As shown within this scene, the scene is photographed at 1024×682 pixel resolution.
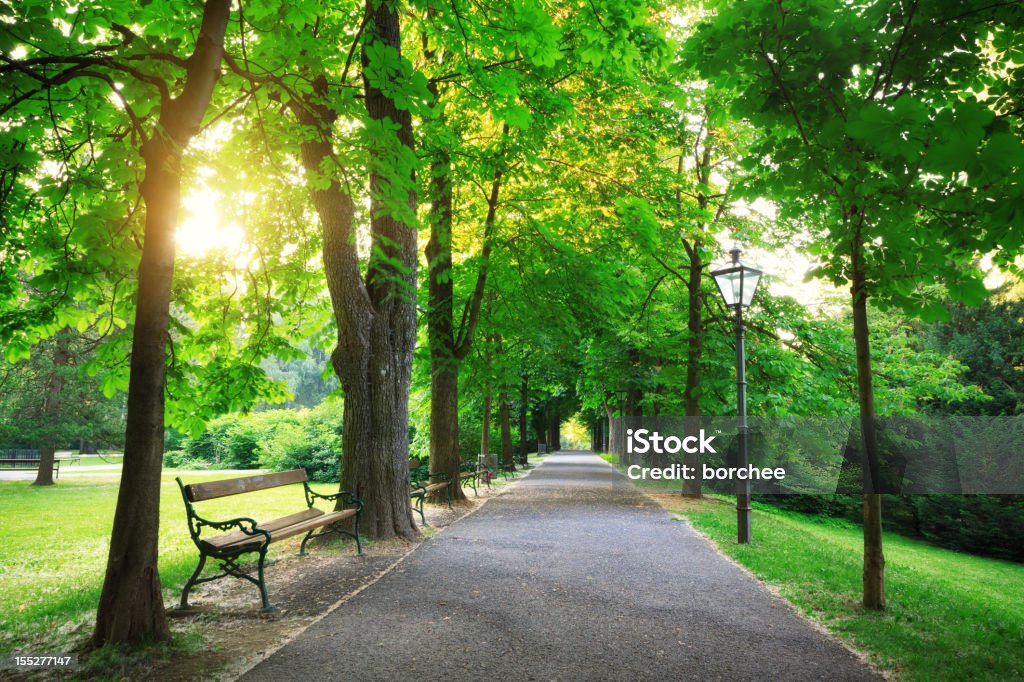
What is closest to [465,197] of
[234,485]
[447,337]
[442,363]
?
[447,337]

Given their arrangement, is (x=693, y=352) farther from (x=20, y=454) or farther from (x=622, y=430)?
(x=20, y=454)

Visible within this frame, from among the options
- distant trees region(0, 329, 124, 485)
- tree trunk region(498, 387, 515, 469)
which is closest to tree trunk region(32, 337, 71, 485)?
distant trees region(0, 329, 124, 485)

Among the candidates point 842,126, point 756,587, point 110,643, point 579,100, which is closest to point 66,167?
point 110,643

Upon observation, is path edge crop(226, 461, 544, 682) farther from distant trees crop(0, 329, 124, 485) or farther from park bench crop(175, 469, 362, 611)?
distant trees crop(0, 329, 124, 485)

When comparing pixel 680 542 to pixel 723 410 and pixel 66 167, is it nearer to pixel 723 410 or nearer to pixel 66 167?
pixel 723 410

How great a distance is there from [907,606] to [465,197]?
35.8 feet

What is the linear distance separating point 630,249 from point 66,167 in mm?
10693

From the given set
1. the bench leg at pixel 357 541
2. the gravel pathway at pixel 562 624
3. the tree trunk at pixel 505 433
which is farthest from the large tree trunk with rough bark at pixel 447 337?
the tree trunk at pixel 505 433

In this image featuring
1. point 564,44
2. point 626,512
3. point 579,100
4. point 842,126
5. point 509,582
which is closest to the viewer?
point 842,126

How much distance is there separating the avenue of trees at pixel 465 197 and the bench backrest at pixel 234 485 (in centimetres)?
55

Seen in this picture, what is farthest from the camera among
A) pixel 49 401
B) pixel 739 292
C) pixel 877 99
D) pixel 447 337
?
pixel 49 401

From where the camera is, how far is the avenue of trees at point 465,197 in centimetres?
425

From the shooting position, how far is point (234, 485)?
633 cm

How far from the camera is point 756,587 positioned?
6.70 m
